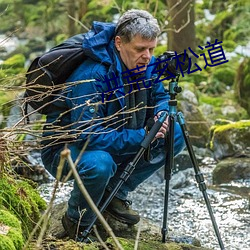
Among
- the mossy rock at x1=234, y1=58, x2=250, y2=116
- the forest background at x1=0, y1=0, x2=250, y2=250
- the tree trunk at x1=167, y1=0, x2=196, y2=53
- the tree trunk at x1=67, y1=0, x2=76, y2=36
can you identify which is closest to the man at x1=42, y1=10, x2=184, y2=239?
the forest background at x1=0, y1=0, x2=250, y2=250

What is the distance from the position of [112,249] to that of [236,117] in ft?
21.1

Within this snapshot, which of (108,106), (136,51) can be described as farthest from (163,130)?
(136,51)

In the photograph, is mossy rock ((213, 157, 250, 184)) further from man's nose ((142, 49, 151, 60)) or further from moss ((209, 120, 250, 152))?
man's nose ((142, 49, 151, 60))

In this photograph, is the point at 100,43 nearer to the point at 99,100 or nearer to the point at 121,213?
the point at 99,100

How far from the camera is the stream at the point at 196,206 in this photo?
477 centimetres

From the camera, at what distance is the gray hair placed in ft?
11.3

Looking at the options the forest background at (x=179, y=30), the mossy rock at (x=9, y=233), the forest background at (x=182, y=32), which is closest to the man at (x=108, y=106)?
the mossy rock at (x=9, y=233)

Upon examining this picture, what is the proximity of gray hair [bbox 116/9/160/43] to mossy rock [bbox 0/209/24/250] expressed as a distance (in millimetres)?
1260

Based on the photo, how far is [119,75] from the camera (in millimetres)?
3500

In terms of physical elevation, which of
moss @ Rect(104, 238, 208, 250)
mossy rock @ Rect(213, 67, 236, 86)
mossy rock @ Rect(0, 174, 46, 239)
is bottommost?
mossy rock @ Rect(213, 67, 236, 86)

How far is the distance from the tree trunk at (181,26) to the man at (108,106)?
6.99 meters

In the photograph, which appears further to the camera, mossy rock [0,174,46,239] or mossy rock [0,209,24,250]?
mossy rock [0,174,46,239]

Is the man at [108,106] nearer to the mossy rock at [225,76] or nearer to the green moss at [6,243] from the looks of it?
the green moss at [6,243]

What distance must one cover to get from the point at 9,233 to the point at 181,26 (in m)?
8.64
